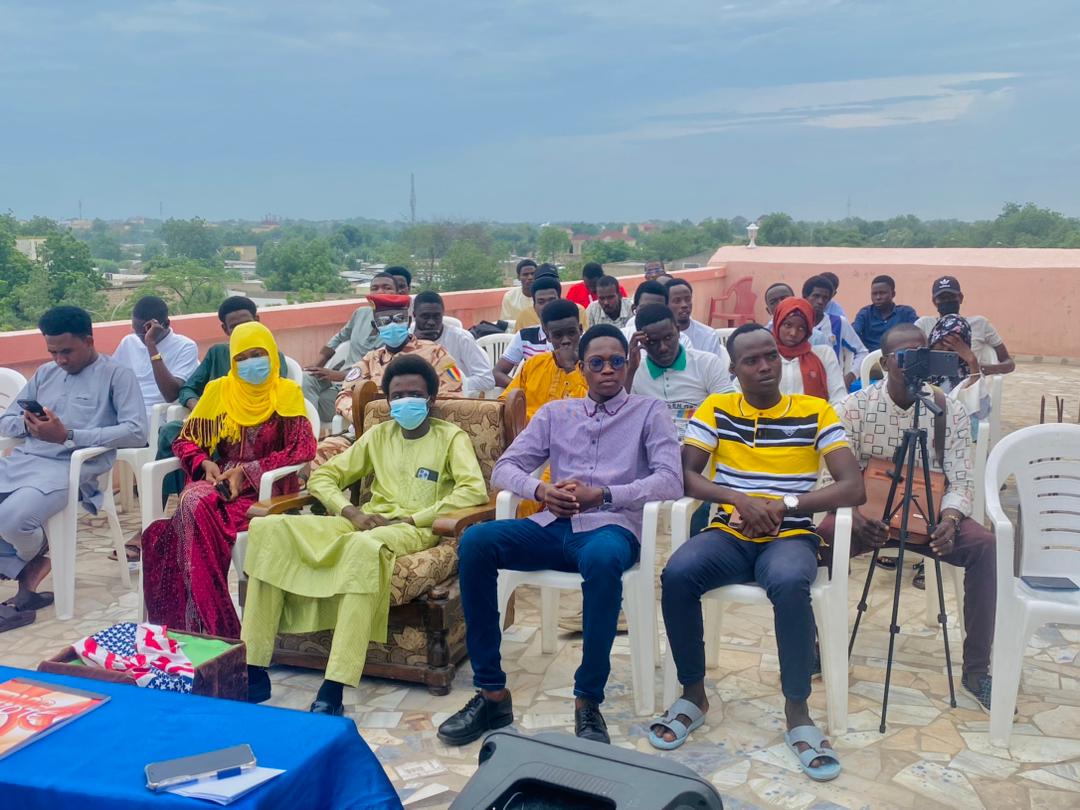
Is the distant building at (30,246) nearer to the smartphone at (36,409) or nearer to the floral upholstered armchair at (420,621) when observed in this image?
the smartphone at (36,409)

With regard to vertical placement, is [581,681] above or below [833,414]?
below

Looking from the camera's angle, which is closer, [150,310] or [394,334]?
[394,334]

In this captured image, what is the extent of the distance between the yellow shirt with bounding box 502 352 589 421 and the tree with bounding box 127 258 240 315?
216 inches

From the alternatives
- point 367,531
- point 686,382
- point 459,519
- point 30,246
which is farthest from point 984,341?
point 30,246

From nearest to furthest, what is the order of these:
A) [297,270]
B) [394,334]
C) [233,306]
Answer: [394,334] → [233,306] → [297,270]

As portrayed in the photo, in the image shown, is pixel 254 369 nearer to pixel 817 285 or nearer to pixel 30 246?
pixel 817 285

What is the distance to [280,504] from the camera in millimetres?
4285

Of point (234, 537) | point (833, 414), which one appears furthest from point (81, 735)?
point (833, 414)

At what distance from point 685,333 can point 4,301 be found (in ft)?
30.8

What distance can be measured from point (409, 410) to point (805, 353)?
2282mm

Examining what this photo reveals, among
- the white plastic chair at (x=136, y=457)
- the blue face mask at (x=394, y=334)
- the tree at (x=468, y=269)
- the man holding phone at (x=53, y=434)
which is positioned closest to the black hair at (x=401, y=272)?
the blue face mask at (x=394, y=334)

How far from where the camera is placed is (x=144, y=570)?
444 cm

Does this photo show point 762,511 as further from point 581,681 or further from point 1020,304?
point 1020,304

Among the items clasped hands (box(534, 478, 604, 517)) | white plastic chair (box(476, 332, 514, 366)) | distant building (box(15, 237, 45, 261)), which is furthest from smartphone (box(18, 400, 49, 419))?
distant building (box(15, 237, 45, 261))
